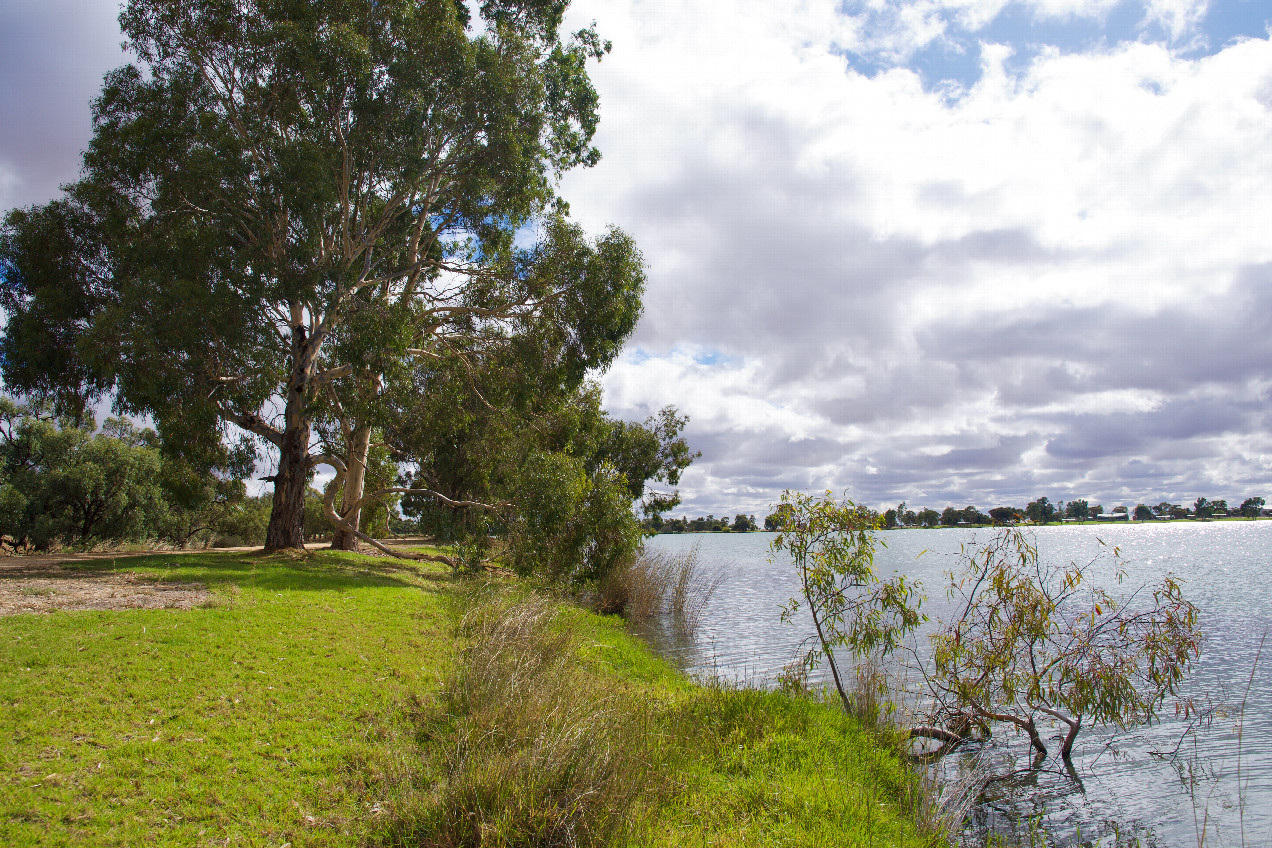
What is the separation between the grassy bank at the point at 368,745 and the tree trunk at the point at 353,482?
11584mm

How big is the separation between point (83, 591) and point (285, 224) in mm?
10959

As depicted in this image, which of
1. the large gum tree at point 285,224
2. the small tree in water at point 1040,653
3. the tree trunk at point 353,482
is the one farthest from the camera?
the tree trunk at point 353,482

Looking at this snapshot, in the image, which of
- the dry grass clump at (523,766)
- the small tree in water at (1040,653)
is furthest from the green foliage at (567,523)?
the small tree in water at (1040,653)

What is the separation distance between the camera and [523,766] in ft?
18.3

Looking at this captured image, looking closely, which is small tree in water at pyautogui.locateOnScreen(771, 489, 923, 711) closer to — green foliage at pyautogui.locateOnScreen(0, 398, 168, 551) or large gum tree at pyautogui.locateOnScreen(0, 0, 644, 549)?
large gum tree at pyautogui.locateOnScreen(0, 0, 644, 549)

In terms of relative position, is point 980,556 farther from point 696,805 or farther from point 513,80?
point 513,80

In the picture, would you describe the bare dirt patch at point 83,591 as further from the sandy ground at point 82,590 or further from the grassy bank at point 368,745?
the grassy bank at point 368,745

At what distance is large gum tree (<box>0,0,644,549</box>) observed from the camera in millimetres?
17062

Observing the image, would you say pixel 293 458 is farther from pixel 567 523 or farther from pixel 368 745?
pixel 368 745

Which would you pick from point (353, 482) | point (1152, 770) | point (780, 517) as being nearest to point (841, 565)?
point (780, 517)

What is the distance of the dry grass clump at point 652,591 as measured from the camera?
21.2 meters

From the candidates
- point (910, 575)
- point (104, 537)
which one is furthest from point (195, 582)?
point (910, 575)

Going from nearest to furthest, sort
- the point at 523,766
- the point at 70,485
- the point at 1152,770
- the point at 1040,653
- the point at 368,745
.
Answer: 1. the point at 523,766
2. the point at 368,745
3. the point at 1152,770
4. the point at 1040,653
5. the point at 70,485

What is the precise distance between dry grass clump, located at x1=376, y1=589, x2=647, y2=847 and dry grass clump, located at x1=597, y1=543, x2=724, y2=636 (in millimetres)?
12379
